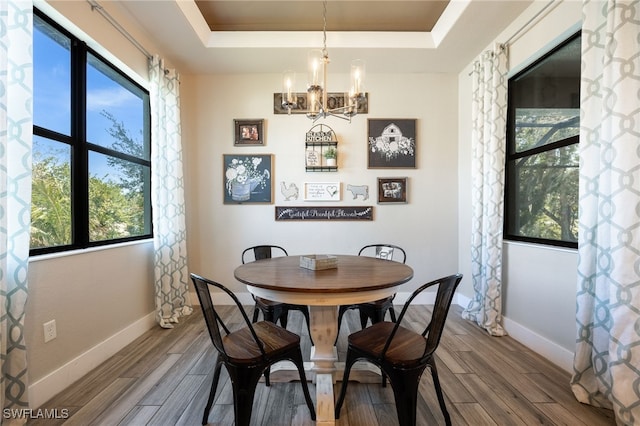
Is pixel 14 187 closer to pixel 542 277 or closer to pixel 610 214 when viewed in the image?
pixel 610 214

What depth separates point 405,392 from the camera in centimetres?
123

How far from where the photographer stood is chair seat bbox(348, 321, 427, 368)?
1.27 metres

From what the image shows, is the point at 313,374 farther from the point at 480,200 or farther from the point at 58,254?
the point at 480,200

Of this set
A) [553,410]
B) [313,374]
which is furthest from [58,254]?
[553,410]

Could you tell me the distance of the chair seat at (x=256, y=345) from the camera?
1290mm

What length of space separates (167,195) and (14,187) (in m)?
1.34

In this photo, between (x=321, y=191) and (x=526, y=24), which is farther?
(x=321, y=191)

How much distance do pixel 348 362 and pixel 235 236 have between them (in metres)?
2.25

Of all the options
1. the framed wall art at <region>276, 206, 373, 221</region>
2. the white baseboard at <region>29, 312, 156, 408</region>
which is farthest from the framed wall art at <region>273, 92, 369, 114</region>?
the white baseboard at <region>29, 312, 156, 408</region>

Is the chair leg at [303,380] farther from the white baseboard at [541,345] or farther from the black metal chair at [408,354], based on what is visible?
the white baseboard at [541,345]

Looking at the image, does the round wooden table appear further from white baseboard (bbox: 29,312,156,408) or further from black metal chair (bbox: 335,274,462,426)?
white baseboard (bbox: 29,312,156,408)

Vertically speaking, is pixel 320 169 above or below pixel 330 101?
below

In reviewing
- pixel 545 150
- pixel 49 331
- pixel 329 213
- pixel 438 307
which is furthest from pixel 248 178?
pixel 545 150

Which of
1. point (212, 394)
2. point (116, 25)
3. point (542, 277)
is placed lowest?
point (212, 394)
